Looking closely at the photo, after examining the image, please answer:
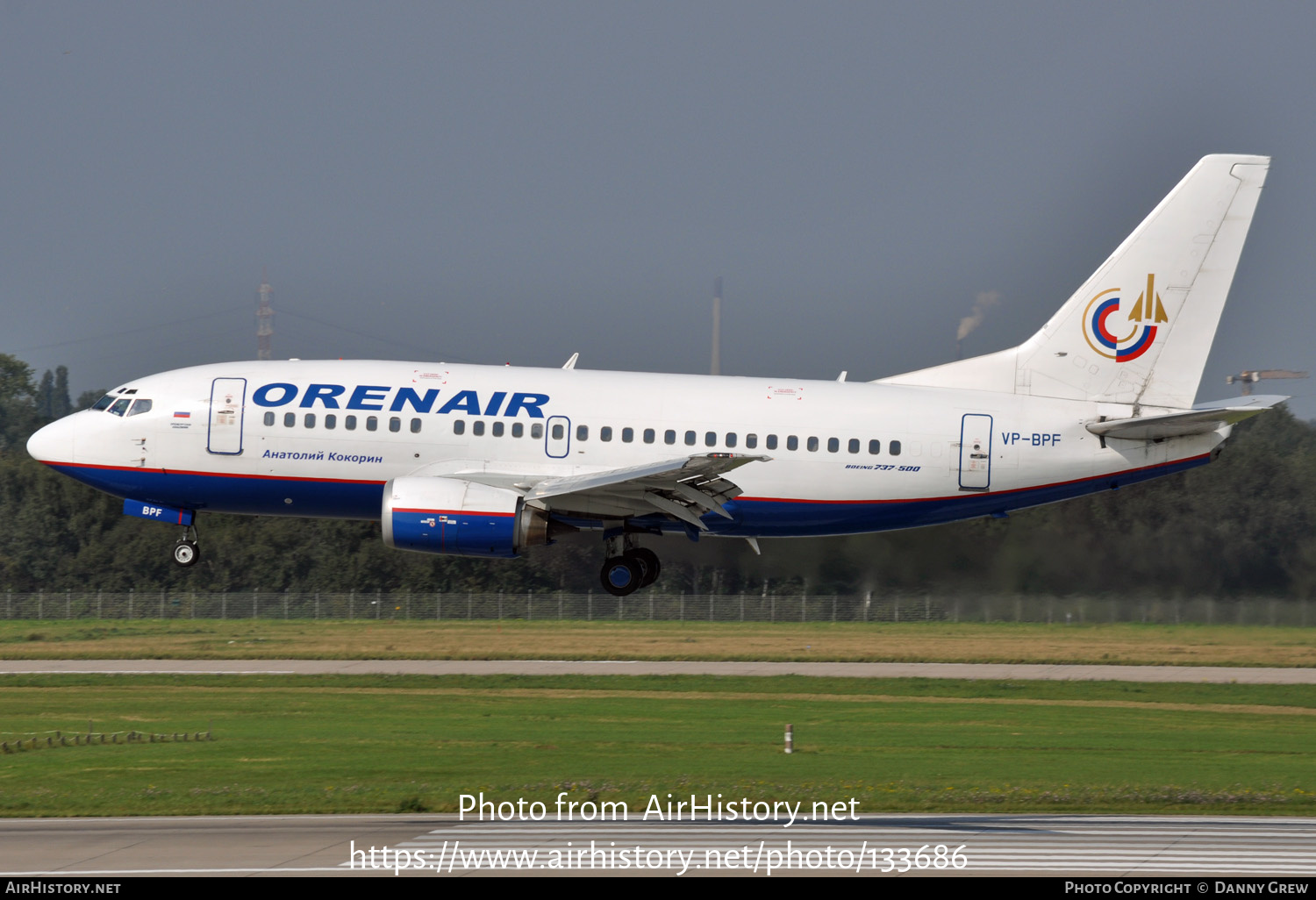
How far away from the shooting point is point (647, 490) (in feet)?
99.9

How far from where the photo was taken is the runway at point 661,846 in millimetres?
24672

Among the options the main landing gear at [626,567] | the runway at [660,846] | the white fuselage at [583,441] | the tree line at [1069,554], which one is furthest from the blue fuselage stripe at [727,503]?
the tree line at [1069,554]

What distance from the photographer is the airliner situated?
31.7 meters

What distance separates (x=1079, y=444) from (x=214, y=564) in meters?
60.6

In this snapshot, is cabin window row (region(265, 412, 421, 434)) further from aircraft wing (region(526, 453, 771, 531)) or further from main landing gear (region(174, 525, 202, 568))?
aircraft wing (region(526, 453, 771, 531))

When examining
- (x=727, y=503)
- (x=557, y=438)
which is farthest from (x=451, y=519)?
(x=727, y=503)

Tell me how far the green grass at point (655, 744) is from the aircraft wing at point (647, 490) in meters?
7.07

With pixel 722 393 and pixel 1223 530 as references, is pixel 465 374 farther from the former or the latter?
pixel 1223 530

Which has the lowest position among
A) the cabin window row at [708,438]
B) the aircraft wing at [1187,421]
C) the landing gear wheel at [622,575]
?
the landing gear wheel at [622,575]

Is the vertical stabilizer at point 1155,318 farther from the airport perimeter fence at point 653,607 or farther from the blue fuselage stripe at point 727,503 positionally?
the airport perimeter fence at point 653,607

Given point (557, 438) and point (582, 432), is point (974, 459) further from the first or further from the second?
point (557, 438)

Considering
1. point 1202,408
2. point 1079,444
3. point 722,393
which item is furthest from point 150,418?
point 1202,408

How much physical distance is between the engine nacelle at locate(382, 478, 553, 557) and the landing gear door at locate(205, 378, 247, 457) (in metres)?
4.42

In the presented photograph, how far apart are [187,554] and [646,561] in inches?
417
